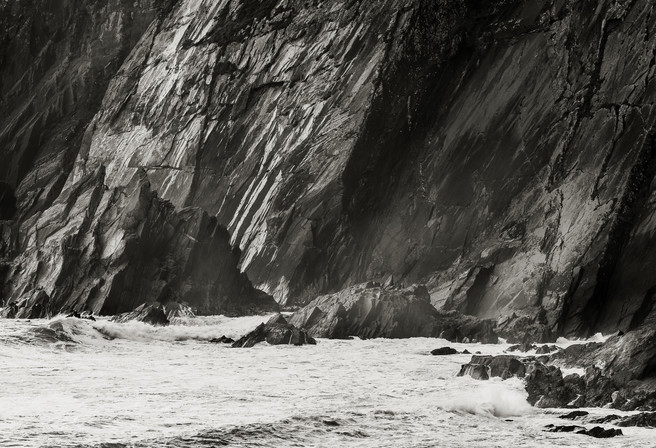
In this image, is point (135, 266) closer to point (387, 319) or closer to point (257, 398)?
point (387, 319)

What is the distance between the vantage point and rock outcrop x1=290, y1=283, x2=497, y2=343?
4619 centimetres

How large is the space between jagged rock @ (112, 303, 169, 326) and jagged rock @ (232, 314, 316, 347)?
595 centimetres

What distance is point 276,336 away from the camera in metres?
44.7

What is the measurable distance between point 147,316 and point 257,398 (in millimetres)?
19617

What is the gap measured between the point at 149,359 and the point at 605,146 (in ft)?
74.0

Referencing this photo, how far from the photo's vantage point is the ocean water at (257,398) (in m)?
25.5

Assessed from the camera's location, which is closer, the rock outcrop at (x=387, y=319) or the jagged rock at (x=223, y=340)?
the rock outcrop at (x=387, y=319)

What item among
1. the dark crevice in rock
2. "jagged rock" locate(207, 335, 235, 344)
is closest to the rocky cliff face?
the dark crevice in rock

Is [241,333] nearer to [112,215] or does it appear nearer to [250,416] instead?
[112,215]

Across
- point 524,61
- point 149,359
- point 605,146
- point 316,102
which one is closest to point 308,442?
point 149,359

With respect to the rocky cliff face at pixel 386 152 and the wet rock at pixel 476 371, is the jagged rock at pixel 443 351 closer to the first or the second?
the rocky cliff face at pixel 386 152

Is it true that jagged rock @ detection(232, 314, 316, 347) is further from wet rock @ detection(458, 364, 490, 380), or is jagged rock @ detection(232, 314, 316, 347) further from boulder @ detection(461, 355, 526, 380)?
boulder @ detection(461, 355, 526, 380)

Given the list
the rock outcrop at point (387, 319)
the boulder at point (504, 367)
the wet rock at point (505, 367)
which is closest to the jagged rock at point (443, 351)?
the rock outcrop at point (387, 319)

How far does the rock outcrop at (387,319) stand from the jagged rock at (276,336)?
2.11 m
